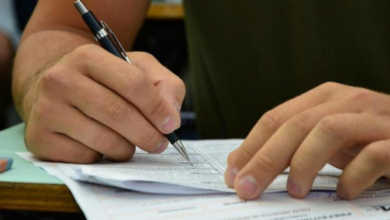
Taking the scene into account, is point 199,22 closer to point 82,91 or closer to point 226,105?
point 226,105

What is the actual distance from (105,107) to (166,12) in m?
2.24

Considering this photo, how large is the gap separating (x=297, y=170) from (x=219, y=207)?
0.26 ft

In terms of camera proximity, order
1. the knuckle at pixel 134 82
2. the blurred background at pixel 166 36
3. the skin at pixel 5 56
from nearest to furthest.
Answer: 1. the knuckle at pixel 134 82
2. the skin at pixel 5 56
3. the blurred background at pixel 166 36

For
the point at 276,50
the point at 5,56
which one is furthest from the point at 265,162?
the point at 5,56

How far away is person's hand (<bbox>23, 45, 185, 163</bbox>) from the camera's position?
1.88ft

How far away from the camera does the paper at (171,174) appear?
49 centimetres

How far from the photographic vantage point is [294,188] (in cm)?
50

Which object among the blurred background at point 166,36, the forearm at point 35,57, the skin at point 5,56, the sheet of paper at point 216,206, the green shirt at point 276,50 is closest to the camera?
the sheet of paper at point 216,206

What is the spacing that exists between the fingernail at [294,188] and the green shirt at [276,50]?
55 centimetres

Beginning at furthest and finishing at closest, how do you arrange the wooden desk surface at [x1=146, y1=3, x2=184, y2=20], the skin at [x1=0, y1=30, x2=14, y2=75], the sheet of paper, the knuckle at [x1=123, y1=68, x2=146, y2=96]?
A: the wooden desk surface at [x1=146, y1=3, x2=184, y2=20], the skin at [x1=0, y1=30, x2=14, y2=75], the knuckle at [x1=123, y1=68, x2=146, y2=96], the sheet of paper

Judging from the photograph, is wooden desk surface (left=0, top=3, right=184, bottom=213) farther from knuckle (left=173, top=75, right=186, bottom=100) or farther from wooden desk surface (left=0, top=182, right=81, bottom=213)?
knuckle (left=173, top=75, right=186, bottom=100)

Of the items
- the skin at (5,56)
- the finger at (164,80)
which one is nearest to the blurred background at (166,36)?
the skin at (5,56)

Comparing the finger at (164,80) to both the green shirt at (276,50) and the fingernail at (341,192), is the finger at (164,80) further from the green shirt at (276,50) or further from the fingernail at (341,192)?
the green shirt at (276,50)

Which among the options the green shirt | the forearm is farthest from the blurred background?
the forearm
